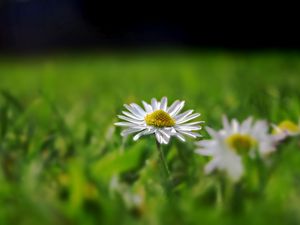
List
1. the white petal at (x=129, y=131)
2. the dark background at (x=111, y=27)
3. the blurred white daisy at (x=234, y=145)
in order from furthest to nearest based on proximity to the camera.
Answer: the dark background at (x=111, y=27) → the white petal at (x=129, y=131) → the blurred white daisy at (x=234, y=145)

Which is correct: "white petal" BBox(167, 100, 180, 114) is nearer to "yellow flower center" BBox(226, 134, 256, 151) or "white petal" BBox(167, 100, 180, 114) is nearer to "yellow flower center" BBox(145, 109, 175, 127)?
"yellow flower center" BBox(145, 109, 175, 127)

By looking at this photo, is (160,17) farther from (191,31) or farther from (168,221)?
(168,221)

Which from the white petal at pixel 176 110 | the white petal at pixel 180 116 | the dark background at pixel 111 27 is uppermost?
the dark background at pixel 111 27

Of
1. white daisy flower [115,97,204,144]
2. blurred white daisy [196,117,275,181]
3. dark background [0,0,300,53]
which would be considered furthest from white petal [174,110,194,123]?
dark background [0,0,300,53]

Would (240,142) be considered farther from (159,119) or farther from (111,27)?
(111,27)

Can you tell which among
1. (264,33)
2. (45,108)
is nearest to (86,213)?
(45,108)

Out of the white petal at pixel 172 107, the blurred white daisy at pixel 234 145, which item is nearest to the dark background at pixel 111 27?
the white petal at pixel 172 107

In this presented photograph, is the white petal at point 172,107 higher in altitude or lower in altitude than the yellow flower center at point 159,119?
higher

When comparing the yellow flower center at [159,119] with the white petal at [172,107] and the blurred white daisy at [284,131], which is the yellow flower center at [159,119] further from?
the blurred white daisy at [284,131]
